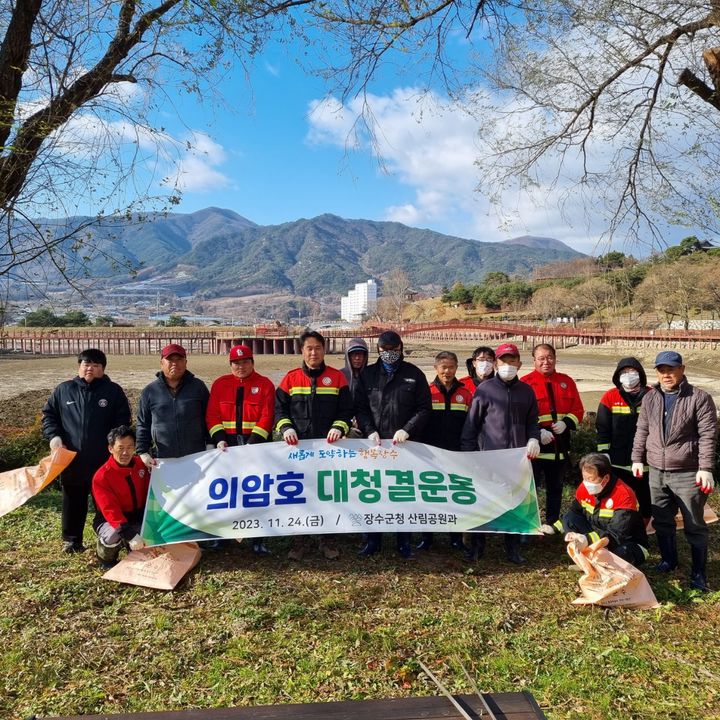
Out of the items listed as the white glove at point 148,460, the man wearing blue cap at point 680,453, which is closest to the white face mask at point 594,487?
the man wearing blue cap at point 680,453

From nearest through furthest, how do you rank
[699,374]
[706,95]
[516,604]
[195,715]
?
[195,715], [516,604], [706,95], [699,374]

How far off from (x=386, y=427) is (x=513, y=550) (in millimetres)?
1662

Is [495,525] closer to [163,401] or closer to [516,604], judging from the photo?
[516,604]

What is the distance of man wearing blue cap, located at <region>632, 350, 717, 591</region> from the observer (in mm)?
4629

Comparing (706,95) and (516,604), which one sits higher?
(706,95)

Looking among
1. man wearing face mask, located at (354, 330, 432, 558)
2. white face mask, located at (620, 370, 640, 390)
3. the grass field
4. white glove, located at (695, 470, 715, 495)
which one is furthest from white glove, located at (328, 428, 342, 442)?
white glove, located at (695, 470, 715, 495)

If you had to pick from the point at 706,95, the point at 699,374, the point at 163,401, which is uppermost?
the point at 706,95

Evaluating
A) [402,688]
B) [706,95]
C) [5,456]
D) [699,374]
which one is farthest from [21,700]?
[699,374]

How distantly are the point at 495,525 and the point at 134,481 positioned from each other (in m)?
3.32

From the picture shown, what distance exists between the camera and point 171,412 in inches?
204

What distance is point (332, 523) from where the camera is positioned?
4.96 m

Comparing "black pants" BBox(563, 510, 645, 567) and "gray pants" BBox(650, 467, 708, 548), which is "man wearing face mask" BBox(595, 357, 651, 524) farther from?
"black pants" BBox(563, 510, 645, 567)

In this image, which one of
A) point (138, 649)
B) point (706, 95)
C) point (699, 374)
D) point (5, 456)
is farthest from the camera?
point (699, 374)

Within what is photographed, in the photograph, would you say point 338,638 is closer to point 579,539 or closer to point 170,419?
point 579,539
